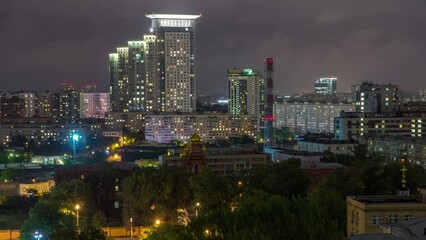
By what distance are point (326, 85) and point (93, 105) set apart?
115 ft

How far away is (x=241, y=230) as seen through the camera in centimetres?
988

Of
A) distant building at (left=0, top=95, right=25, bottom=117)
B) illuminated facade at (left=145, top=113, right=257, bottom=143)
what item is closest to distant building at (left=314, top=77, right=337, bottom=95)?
distant building at (left=0, top=95, right=25, bottom=117)

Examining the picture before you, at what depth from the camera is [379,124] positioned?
38.8 m

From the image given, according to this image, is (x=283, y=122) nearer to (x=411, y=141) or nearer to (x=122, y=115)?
(x=122, y=115)

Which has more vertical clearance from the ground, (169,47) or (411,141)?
(169,47)

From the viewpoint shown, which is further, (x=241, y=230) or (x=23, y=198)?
(x=23, y=198)

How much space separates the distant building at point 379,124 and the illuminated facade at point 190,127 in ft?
43.6

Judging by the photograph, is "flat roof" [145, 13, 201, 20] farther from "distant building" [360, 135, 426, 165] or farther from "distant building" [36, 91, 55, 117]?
"distant building" [360, 135, 426, 165]

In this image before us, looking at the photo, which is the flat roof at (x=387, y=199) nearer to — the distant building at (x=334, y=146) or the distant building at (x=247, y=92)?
the distant building at (x=334, y=146)

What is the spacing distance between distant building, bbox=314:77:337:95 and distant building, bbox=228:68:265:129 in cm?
3818

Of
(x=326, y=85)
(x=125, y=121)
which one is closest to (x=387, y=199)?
(x=125, y=121)

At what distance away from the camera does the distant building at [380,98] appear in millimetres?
44219

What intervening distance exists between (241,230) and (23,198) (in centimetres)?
1562

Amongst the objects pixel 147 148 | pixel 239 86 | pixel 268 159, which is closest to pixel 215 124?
pixel 147 148
